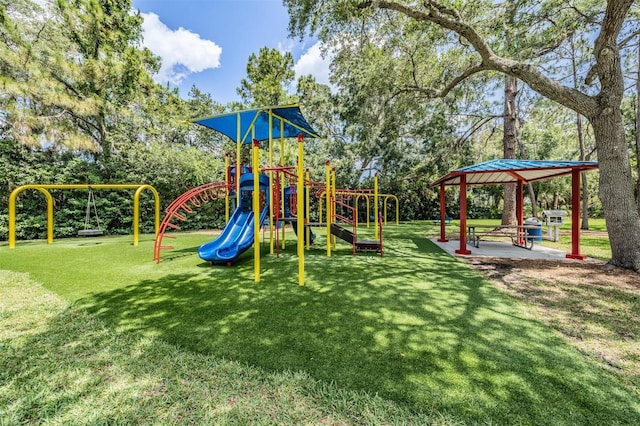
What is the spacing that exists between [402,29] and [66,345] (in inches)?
432

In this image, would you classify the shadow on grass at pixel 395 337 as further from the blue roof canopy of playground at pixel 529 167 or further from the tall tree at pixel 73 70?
the tall tree at pixel 73 70

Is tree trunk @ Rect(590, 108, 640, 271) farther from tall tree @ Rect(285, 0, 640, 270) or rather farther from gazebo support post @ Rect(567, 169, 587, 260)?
gazebo support post @ Rect(567, 169, 587, 260)

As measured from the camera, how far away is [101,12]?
13602 mm

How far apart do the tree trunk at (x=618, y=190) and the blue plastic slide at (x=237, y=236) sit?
7.13 metres

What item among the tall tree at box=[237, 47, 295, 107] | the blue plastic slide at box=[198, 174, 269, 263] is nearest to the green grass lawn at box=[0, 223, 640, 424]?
the blue plastic slide at box=[198, 174, 269, 263]

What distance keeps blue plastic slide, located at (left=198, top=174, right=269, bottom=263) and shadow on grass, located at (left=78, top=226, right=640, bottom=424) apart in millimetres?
800

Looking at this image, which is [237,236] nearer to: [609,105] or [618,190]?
[618,190]

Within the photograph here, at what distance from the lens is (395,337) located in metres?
2.82

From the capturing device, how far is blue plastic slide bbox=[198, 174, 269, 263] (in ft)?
19.8

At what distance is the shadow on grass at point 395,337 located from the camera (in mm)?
1930

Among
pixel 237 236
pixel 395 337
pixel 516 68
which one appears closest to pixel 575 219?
pixel 516 68

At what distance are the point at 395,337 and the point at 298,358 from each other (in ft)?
3.43

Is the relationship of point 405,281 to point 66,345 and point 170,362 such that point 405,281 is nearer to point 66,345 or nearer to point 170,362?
point 170,362

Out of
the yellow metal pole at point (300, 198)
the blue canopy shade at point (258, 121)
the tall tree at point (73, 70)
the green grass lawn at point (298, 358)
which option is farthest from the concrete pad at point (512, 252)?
the tall tree at point (73, 70)
